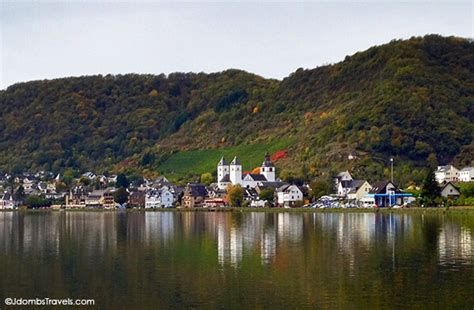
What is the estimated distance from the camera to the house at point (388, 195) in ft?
224

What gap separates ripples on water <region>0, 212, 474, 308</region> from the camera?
19.5 metres

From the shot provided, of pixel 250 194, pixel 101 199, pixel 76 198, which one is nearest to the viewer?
pixel 250 194

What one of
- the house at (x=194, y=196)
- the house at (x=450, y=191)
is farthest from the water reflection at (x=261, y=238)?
the house at (x=194, y=196)

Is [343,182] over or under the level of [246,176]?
under

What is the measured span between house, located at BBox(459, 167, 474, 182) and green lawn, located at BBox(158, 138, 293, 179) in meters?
29.9

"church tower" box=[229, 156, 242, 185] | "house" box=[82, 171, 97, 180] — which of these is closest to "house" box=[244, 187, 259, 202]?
"church tower" box=[229, 156, 242, 185]

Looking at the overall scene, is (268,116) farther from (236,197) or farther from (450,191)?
(450,191)

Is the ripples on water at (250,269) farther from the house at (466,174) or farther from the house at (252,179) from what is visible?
the house at (252,179)

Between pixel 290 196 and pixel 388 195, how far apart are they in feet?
38.2

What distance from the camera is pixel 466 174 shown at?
79250mm

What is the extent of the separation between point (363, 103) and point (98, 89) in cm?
7422

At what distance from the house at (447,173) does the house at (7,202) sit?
49.7m

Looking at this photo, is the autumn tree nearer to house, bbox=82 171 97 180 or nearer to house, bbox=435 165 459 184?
house, bbox=435 165 459 184

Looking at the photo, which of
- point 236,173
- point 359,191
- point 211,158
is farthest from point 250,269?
point 211,158
